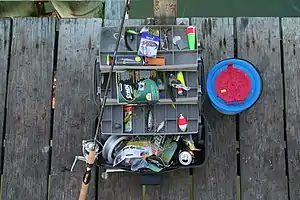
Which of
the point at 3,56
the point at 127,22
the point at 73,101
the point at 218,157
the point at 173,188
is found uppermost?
the point at 127,22

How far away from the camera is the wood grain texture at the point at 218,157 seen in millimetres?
2191

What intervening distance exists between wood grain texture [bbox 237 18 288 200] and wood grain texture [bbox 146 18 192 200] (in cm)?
25

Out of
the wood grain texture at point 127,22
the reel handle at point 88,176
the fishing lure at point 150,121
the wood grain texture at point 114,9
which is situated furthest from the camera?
the wood grain texture at point 114,9

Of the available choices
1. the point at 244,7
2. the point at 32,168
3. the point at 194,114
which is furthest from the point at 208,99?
the point at 244,7

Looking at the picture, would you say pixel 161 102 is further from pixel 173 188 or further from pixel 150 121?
pixel 173 188

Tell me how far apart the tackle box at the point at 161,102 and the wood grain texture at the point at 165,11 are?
6 cm

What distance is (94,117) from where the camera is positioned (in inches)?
87.8

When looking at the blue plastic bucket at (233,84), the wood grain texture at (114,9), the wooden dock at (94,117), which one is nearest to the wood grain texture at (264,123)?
the wooden dock at (94,117)

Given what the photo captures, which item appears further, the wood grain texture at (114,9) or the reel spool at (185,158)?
the wood grain texture at (114,9)

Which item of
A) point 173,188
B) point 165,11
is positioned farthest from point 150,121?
point 165,11

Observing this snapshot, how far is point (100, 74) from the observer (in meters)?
2.07

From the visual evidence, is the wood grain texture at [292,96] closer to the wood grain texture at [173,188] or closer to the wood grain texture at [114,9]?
the wood grain texture at [173,188]

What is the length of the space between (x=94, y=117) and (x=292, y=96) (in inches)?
34.0

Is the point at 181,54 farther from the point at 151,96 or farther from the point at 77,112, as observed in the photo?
the point at 77,112
